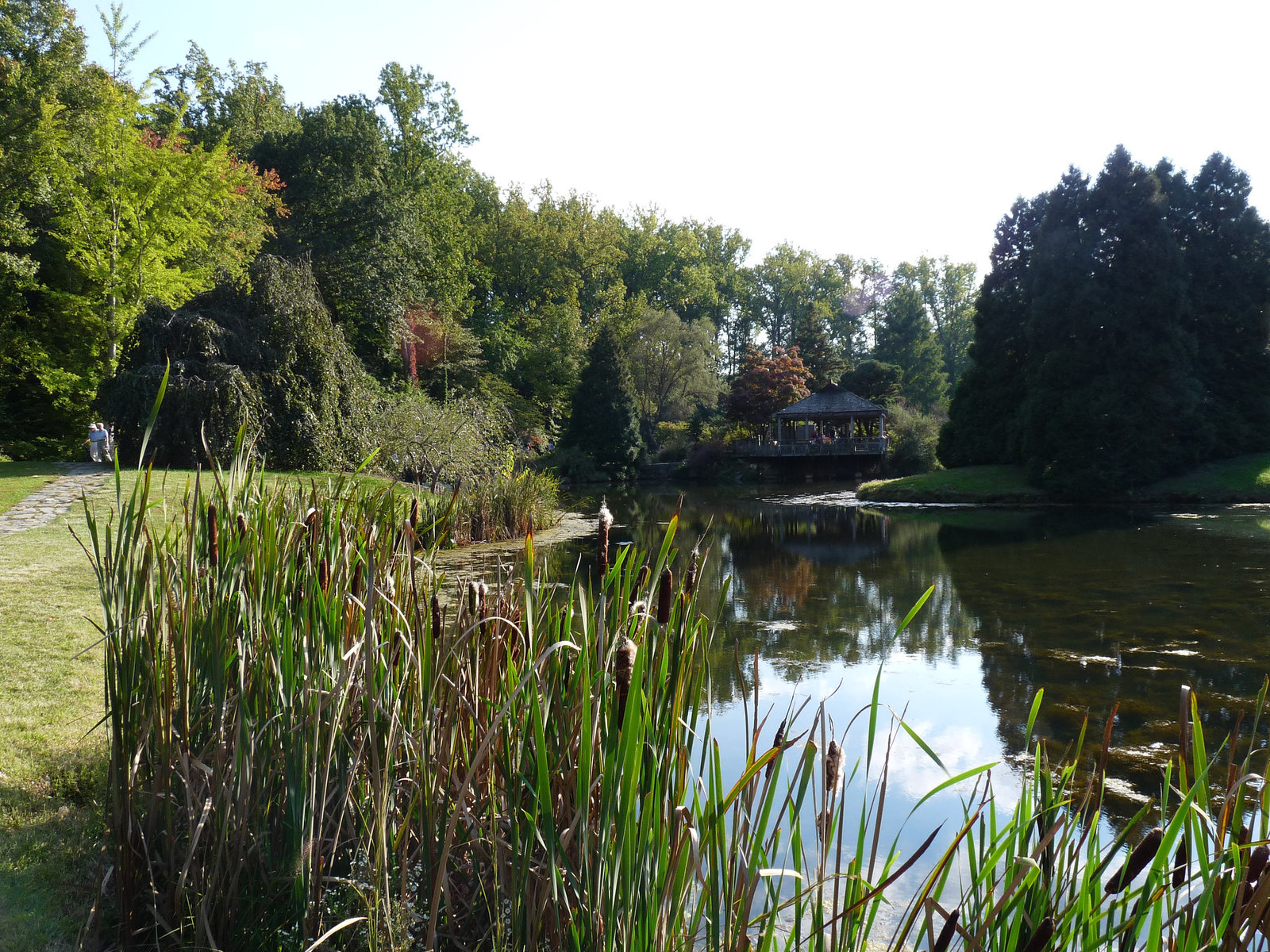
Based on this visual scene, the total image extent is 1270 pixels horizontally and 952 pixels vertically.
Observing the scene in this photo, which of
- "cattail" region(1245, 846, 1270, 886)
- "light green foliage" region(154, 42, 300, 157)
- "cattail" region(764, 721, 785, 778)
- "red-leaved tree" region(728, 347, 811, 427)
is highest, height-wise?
"light green foliage" region(154, 42, 300, 157)

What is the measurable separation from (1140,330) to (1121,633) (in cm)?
1695

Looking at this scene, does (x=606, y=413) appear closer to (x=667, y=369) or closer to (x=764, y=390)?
(x=667, y=369)

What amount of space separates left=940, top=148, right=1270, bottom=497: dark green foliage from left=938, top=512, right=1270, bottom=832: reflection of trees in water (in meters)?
8.37

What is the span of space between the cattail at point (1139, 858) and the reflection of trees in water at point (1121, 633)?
0.89 m

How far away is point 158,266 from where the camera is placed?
19.0 meters

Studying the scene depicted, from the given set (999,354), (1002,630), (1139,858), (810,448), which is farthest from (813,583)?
(810,448)

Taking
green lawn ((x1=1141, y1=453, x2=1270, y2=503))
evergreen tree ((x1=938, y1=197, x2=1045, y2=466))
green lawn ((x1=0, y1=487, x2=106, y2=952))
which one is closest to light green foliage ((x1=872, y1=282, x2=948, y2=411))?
evergreen tree ((x1=938, y1=197, x2=1045, y2=466))

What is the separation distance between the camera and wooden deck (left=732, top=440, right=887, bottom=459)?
33.1 metres

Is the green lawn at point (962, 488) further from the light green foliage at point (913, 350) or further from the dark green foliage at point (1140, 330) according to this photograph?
the light green foliage at point (913, 350)

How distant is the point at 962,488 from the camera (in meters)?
23.2

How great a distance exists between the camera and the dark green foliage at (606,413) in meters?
32.3

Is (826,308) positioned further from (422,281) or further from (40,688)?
(40,688)

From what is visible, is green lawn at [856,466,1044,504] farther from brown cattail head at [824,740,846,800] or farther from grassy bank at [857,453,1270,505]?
brown cattail head at [824,740,846,800]

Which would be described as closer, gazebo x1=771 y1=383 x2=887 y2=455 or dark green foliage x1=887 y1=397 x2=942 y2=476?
dark green foliage x1=887 y1=397 x2=942 y2=476
